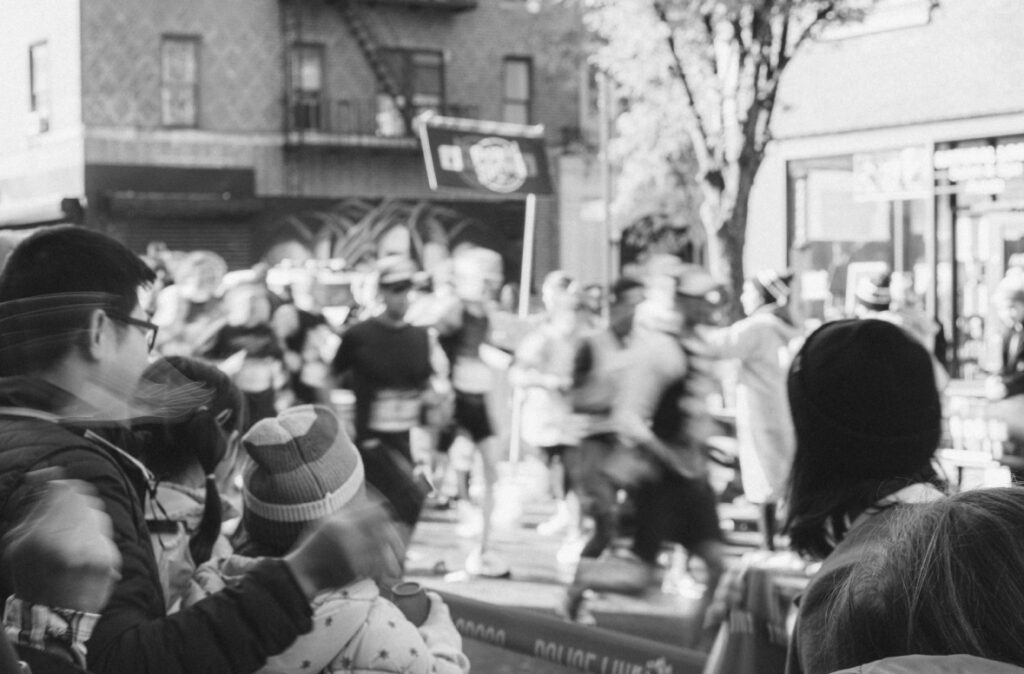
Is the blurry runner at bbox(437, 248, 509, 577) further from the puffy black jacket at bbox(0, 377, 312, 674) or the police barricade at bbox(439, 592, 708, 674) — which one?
the puffy black jacket at bbox(0, 377, 312, 674)

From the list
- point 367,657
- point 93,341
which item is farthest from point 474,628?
point 93,341

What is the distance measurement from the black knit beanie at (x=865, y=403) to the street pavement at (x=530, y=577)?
354 centimetres

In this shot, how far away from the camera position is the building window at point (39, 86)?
31.8 metres

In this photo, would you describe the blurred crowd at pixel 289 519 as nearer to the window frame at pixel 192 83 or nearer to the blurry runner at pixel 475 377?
the blurry runner at pixel 475 377

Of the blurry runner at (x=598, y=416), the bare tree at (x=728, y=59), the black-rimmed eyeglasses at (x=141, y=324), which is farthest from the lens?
the bare tree at (x=728, y=59)

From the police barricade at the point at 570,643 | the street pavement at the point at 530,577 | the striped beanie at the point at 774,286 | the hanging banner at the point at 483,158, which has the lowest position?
the street pavement at the point at 530,577

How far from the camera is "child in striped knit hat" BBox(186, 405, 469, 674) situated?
241 centimetres

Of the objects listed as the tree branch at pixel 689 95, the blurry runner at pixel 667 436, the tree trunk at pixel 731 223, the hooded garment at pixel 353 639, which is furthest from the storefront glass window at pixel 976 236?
the hooded garment at pixel 353 639

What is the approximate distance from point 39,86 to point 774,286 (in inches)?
1059

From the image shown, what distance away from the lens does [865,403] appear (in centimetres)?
288

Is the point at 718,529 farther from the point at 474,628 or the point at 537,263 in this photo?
the point at 537,263

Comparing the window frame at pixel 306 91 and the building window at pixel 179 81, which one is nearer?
the building window at pixel 179 81

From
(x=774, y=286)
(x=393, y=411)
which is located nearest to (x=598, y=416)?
(x=393, y=411)

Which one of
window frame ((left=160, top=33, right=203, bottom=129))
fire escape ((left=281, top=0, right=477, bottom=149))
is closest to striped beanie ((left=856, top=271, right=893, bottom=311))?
window frame ((left=160, top=33, right=203, bottom=129))
